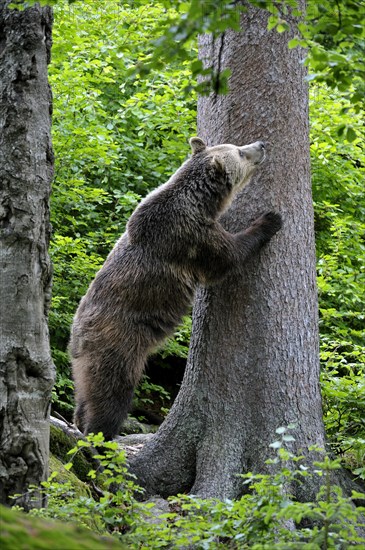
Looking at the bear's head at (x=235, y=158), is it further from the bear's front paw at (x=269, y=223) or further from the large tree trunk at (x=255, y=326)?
the bear's front paw at (x=269, y=223)

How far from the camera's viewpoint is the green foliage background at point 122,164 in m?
9.62

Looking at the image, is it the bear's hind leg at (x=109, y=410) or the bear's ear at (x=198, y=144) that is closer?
the bear's hind leg at (x=109, y=410)

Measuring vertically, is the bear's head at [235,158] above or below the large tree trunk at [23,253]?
above

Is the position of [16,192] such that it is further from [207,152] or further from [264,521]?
[207,152]

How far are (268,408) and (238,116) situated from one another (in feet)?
8.11

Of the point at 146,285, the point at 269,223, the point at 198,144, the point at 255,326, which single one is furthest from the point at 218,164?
the point at 255,326

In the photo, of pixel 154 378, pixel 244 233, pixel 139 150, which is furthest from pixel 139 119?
pixel 244 233

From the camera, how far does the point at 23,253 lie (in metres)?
4.63

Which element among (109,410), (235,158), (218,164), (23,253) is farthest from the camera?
(218,164)

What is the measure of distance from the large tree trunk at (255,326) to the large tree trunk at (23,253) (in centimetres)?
192

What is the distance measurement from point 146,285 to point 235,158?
134 centimetres

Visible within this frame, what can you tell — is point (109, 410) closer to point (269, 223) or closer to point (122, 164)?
point (269, 223)

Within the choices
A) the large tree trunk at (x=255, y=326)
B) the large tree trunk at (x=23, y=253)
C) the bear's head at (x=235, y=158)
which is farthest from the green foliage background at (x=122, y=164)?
the large tree trunk at (x=23, y=253)

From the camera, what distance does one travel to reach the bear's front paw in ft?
20.7
